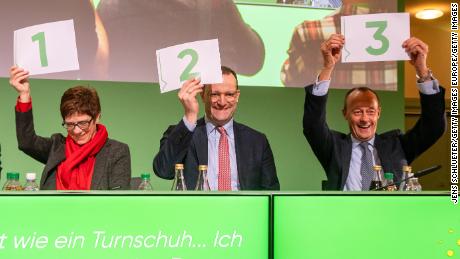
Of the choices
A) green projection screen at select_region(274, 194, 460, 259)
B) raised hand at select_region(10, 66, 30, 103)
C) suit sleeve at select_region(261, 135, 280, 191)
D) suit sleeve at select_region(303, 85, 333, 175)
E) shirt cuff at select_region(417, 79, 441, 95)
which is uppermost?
raised hand at select_region(10, 66, 30, 103)

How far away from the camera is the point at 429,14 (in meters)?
5.14

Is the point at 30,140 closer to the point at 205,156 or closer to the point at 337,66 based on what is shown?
the point at 205,156

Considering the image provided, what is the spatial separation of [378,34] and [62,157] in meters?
1.47

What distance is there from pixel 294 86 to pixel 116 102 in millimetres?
1231

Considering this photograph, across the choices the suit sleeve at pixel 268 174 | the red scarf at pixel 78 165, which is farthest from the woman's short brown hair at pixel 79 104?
the suit sleeve at pixel 268 174

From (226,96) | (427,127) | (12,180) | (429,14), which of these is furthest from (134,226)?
(429,14)

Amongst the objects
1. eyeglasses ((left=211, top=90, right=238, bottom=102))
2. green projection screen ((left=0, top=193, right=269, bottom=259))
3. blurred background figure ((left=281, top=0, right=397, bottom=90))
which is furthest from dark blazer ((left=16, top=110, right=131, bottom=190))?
blurred background figure ((left=281, top=0, right=397, bottom=90))

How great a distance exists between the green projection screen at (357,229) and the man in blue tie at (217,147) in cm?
123

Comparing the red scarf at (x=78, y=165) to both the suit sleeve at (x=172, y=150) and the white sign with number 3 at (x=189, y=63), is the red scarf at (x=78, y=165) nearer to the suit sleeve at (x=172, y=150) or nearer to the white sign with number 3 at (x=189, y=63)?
the suit sleeve at (x=172, y=150)

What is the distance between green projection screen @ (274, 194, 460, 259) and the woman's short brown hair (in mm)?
1546

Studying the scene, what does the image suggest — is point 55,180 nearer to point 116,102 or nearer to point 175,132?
point 175,132

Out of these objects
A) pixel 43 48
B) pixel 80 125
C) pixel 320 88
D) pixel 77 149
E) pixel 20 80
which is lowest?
pixel 77 149

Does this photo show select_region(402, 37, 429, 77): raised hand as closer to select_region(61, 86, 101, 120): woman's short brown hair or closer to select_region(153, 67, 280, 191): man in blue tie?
select_region(153, 67, 280, 191): man in blue tie

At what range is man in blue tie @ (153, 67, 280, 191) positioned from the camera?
2611 millimetres
